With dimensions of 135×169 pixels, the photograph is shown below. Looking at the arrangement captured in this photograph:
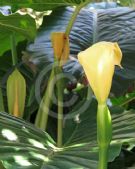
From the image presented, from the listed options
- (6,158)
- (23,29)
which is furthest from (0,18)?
(6,158)

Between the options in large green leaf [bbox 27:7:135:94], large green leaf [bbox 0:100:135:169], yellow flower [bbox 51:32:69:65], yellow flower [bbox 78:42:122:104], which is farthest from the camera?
large green leaf [bbox 27:7:135:94]

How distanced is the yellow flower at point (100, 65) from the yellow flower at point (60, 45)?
0.32 m

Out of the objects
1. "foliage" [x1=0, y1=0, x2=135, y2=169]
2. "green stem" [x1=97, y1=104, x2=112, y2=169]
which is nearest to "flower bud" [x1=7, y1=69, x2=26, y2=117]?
"foliage" [x1=0, y1=0, x2=135, y2=169]

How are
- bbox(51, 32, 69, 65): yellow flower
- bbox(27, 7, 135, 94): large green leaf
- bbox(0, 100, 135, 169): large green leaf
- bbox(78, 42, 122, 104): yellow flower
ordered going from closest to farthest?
1. bbox(78, 42, 122, 104): yellow flower
2. bbox(0, 100, 135, 169): large green leaf
3. bbox(51, 32, 69, 65): yellow flower
4. bbox(27, 7, 135, 94): large green leaf

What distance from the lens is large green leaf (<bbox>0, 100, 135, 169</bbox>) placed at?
0.50 m

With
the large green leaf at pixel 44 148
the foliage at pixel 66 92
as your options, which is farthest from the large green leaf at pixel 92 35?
the large green leaf at pixel 44 148

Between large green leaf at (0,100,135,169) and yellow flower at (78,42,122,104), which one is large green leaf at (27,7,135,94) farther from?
yellow flower at (78,42,122,104)

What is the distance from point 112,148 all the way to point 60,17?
0.53 m

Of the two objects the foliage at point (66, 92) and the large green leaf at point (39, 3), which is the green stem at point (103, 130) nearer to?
the foliage at point (66, 92)

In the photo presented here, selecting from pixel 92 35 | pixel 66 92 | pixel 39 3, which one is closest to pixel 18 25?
pixel 39 3

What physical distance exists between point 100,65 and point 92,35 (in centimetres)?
57

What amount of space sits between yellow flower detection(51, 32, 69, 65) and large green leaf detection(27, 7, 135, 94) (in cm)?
6

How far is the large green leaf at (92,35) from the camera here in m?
0.82

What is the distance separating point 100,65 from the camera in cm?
39
